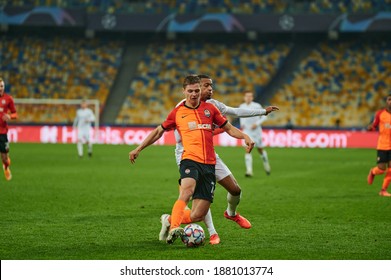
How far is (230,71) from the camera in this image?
49031 mm

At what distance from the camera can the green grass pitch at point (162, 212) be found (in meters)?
9.52

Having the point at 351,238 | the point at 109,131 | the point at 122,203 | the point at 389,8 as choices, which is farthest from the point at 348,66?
the point at 351,238

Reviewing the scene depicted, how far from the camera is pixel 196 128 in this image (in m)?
9.88

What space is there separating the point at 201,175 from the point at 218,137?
32.2 meters

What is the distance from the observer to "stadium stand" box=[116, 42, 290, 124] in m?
47.4

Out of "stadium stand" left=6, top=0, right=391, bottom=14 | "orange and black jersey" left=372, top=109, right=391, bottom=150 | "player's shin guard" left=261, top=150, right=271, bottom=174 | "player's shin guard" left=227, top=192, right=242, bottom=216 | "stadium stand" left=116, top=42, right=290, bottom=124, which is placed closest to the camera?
"player's shin guard" left=227, top=192, right=242, bottom=216

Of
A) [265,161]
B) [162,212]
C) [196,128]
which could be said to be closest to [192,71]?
[265,161]

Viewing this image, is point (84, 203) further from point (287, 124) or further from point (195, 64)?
point (195, 64)

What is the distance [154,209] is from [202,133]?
4.67 metres

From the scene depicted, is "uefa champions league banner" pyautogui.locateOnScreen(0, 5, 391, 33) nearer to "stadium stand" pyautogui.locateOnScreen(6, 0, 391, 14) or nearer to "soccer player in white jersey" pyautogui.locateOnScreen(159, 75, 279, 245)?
"stadium stand" pyautogui.locateOnScreen(6, 0, 391, 14)

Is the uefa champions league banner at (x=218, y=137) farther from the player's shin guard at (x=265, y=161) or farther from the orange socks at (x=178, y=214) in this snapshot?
the orange socks at (x=178, y=214)

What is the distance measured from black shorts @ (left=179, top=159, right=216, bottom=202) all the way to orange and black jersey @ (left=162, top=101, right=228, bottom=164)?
7 centimetres

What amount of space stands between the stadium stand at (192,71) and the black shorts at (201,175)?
120ft

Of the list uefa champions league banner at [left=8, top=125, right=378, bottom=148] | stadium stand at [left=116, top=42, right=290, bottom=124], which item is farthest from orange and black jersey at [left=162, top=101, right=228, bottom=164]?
stadium stand at [left=116, top=42, right=290, bottom=124]
